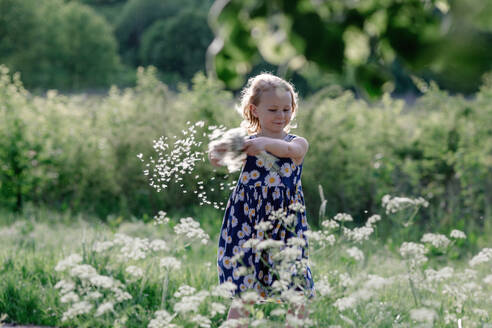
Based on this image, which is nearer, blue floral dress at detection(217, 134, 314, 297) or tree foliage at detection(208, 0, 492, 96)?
tree foliage at detection(208, 0, 492, 96)

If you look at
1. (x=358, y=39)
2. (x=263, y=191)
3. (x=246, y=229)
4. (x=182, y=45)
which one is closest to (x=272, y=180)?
(x=263, y=191)

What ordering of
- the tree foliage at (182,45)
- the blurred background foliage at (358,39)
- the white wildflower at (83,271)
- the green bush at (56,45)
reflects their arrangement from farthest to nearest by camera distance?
the tree foliage at (182,45)
the green bush at (56,45)
the white wildflower at (83,271)
the blurred background foliage at (358,39)

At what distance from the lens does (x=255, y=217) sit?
309 centimetres

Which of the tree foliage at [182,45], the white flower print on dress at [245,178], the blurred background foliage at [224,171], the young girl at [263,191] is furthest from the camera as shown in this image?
the tree foliage at [182,45]

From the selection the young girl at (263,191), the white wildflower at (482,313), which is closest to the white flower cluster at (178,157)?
the young girl at (263,191)

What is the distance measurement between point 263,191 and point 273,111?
45cm

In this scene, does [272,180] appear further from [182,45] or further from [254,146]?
[182,45]

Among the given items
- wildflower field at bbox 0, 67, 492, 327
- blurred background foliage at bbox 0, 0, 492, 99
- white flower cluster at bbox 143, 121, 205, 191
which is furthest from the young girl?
wildflower field at bbox 0, 67, 492, 327

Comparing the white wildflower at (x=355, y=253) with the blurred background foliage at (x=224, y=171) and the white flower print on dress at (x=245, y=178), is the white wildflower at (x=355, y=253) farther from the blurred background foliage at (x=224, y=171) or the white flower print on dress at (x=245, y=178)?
the blurred background foliage at (x=224, y=171)

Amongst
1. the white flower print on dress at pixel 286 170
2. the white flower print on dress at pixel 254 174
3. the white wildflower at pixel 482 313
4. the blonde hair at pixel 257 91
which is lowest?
the white wildflower at pixel 482 313

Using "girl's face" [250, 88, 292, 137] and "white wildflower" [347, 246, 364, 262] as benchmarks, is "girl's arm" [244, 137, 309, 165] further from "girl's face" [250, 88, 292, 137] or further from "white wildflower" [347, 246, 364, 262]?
"white wildflower" [347, 246, 364, 262]

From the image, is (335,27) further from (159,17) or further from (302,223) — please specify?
(159,17)

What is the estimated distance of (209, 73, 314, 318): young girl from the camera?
3043 mm

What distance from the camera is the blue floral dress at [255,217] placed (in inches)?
120
